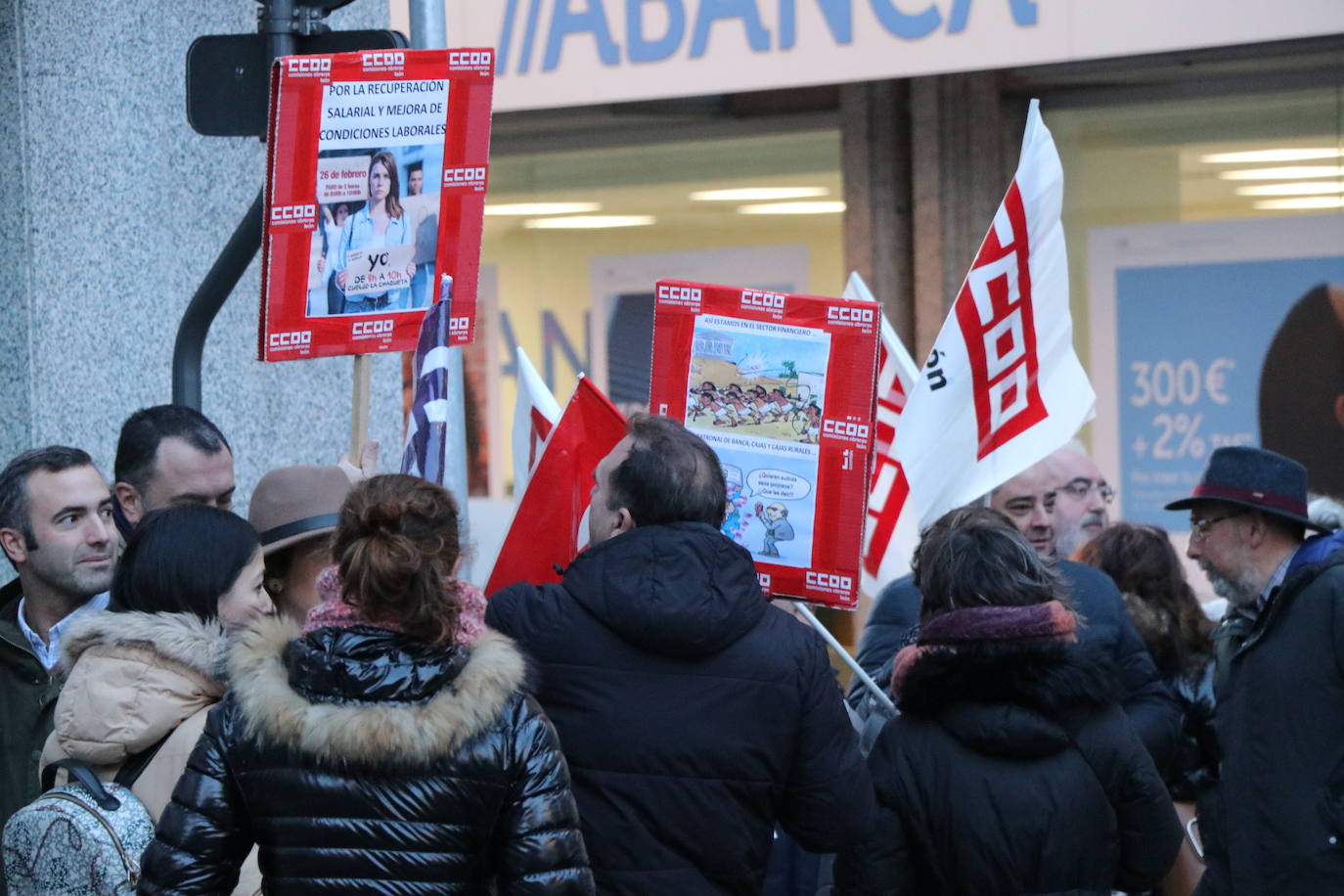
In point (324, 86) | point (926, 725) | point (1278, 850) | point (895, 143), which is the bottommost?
point (1278, 850)

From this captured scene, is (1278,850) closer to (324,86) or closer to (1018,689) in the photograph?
(1018,689)

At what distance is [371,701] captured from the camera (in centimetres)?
278

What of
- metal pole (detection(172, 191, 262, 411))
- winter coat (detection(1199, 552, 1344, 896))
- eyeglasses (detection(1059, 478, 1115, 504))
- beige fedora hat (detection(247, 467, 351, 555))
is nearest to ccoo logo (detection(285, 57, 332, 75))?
metal pole (detection(172, 191, 262, 411))

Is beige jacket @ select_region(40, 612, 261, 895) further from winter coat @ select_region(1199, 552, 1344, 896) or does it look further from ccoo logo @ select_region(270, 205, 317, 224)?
winter coat @ select_region(1199, 552, 1344, 896)

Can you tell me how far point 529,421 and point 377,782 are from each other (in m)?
2.22

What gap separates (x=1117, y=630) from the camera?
4812 mm

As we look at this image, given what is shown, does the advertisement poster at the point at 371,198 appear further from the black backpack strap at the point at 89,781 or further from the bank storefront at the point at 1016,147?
the bank storefront at the point at 1016,147

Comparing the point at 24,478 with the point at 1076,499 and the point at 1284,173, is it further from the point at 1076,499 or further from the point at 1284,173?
the point at 1284,173

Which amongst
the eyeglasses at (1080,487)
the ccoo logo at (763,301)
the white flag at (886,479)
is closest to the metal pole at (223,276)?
the ccoo logo at (763,301)

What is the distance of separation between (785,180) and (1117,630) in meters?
6.37

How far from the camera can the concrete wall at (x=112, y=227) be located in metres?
5.03

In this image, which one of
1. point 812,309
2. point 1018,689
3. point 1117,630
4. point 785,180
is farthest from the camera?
point 785,180

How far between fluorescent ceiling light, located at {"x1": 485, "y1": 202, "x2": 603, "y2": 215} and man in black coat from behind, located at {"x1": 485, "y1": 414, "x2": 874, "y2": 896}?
803 cm

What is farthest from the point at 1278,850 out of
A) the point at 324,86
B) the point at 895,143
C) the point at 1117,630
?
the point at 895,143
